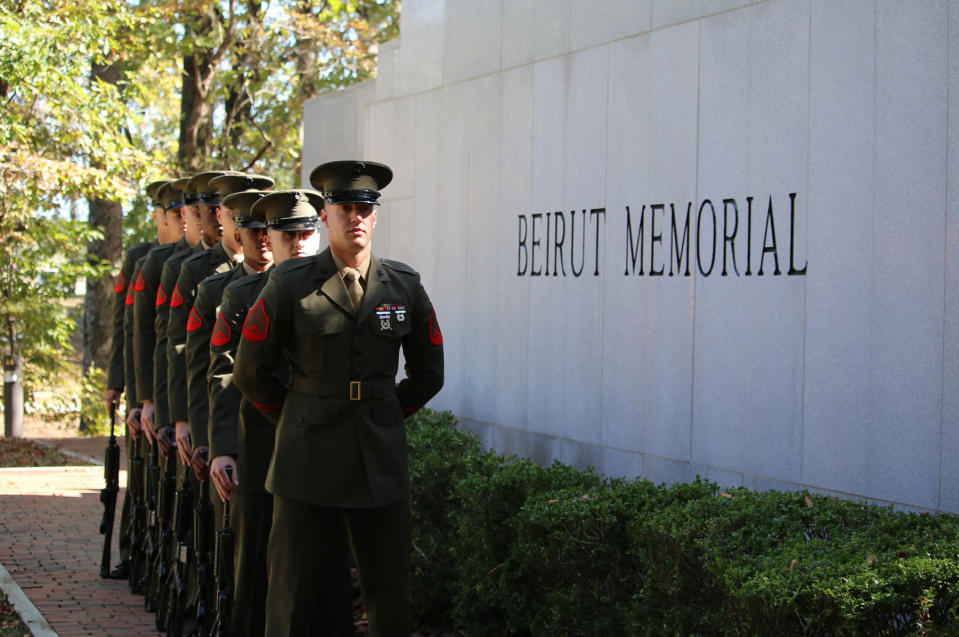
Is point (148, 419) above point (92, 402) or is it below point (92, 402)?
above

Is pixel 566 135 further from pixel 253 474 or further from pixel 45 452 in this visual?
pixel 45 452

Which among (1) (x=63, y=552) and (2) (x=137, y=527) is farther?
(1) (x=63, y=552)

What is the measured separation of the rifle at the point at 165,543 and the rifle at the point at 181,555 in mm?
65

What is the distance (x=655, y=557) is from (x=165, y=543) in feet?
10.9

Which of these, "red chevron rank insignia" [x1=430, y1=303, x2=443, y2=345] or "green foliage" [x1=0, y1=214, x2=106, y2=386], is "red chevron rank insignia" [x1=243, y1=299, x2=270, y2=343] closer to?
"red chevron rank insignia" [x1=430, y1=303, x2=443, y2=345]

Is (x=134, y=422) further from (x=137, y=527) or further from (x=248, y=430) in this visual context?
(x=248, y=430)

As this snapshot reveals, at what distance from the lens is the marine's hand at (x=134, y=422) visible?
7710 mm

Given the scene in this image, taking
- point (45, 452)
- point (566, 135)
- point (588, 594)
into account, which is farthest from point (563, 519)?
point (45, 452)

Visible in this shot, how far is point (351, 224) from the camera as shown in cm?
479

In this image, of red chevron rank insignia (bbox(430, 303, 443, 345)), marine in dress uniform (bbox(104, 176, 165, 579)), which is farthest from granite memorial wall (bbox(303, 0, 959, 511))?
marine in dress uniform (bbox(104, 176, 165, 579))

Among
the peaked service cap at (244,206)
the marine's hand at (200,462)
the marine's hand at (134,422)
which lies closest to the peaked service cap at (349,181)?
the peaked service cap at (244,206)

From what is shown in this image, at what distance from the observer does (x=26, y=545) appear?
30.2 ft

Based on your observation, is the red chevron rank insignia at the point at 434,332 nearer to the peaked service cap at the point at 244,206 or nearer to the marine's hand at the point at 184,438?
the peaked service cap at the point at 244,206

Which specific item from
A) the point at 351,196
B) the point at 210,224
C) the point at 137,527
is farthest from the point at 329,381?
the point at 137,527
